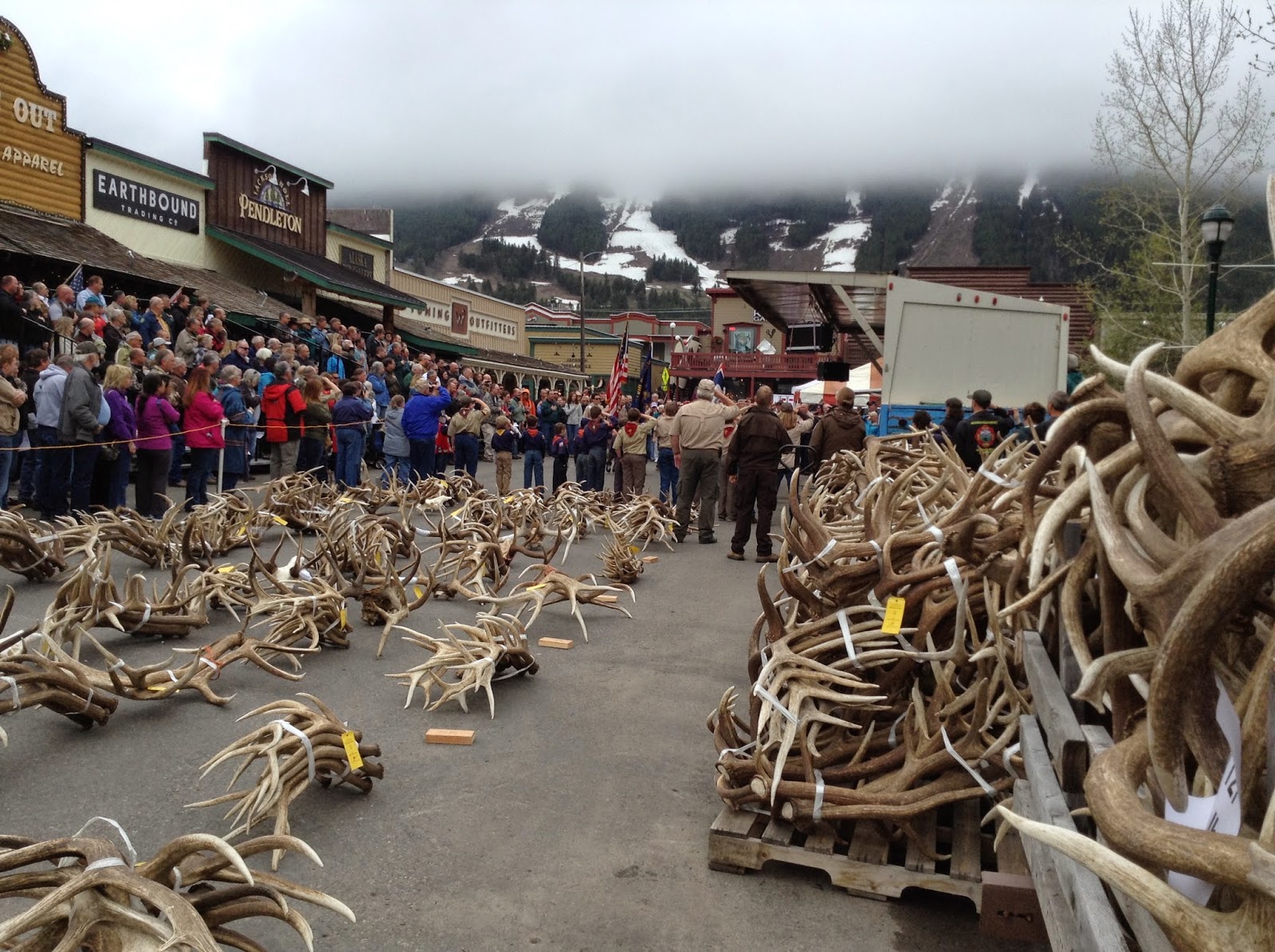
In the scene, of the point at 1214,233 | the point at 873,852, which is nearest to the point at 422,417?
the point at 873,852

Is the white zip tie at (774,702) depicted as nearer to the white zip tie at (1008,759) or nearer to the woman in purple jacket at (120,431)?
the white zip tie at (1008,759)

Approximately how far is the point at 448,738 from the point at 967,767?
2662 millimetres

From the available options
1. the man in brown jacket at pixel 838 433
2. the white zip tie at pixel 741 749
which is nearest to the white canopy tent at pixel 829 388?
the man in brown jacket at pixel 838 433

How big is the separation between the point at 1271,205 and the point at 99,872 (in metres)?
3.46

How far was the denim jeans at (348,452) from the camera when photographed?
1415cm

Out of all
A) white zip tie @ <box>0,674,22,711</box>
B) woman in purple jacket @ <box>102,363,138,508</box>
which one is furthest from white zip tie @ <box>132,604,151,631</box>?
woman in purple jacket @ <box>102,363,138,508</box>

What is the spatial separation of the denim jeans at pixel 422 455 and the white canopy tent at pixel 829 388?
14.0 m

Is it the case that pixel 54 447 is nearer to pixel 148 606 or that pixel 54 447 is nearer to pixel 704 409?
pixel 148 606

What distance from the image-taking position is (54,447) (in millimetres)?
9711

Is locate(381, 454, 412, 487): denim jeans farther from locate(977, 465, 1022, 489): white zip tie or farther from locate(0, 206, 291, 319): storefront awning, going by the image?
locate(977, 465, 1022, 489): white zip tie

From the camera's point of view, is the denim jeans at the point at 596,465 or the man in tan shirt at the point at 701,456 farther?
the denim jeans at the point at 596,465

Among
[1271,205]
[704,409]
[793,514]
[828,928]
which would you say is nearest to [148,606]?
[793,514]

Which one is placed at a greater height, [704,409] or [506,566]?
[704,409]

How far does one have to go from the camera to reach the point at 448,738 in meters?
5.07
